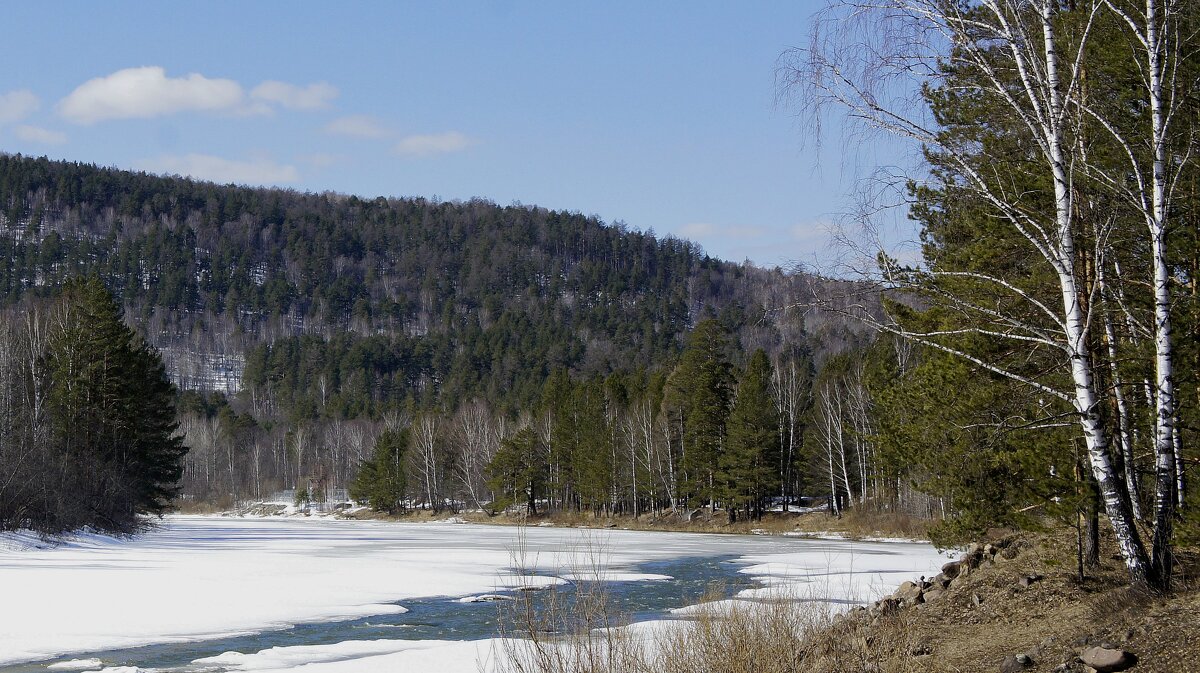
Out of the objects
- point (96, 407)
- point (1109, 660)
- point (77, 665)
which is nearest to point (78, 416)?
point (96, 407)

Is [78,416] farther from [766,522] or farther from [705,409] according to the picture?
[766,522]

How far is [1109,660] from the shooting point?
756 centimetres

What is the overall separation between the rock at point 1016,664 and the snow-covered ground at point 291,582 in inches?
57.2

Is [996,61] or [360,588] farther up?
[996,61]

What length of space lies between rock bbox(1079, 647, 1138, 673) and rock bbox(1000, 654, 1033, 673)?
60cm

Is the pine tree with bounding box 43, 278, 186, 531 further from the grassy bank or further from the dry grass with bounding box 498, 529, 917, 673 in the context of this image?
the dry grass with bounding box 498, 529, 917, 673

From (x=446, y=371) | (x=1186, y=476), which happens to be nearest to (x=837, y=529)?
(x=1186, y=476)

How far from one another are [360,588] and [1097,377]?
52.2 feet

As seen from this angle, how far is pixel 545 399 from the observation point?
78.9 metres

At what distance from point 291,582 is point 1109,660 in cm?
1877

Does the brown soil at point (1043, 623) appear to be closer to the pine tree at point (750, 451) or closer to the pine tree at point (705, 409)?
the pine tree at point (750, 451)

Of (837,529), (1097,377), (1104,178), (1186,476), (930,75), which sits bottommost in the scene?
(837,529)

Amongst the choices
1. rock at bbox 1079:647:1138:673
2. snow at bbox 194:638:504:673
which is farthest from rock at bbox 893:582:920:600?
rock at bbox 1079:647:1138:673

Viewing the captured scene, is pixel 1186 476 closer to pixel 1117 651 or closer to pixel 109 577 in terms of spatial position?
pixel 1117 651
